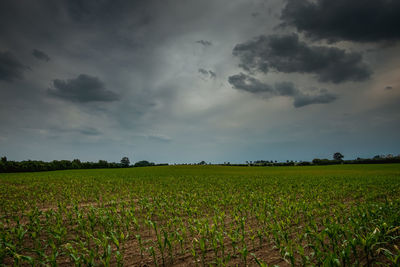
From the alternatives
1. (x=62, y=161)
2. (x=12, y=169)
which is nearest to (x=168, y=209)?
(x=12, y=169)

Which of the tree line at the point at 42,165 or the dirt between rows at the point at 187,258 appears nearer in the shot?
the dirt between rows at the point at 187,258

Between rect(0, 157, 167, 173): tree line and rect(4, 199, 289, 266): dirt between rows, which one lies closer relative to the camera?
rect(4, 199, 289, 266): dirt between rows

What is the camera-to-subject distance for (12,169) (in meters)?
69.7

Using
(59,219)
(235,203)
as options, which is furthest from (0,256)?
(235,203)

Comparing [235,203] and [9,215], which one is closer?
[9,215]

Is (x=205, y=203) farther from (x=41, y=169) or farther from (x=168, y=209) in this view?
(x=41, y=169)

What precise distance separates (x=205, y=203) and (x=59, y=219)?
8846mm

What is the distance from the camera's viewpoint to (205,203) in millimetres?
14148

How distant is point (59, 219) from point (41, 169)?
92.3 metres

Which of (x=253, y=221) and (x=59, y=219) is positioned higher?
(x=59, y=219)

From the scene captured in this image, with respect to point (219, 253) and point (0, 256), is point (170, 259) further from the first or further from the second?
point (0, 256)

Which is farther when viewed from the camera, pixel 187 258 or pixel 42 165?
pixel 42 165

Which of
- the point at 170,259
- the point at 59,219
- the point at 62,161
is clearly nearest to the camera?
the point at 170,259

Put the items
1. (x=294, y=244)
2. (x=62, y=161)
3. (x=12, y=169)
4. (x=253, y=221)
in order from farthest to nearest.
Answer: (x=62, y=161)
(x=12, y=169)
(x=253, y=221)
(x=294, y=244)
